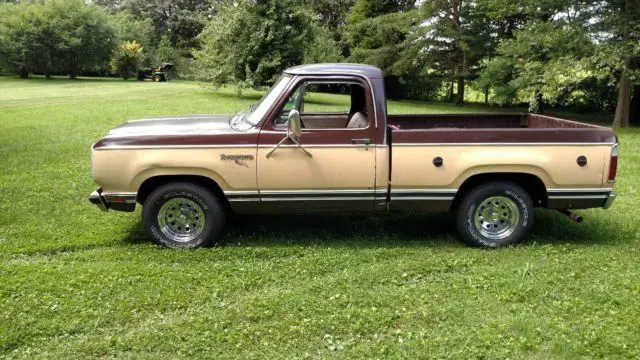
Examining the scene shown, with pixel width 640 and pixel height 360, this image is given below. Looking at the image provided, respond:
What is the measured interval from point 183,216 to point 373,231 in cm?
216

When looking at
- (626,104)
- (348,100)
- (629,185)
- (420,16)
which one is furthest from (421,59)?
(348,100)

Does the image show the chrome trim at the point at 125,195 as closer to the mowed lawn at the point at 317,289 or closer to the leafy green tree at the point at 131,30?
the mowed lawn at the point at 317,289

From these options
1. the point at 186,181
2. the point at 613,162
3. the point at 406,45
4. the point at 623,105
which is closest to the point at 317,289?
the point at 186,181

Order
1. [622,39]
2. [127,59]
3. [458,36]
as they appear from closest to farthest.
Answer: [622,39] → [458,36] → [127,59]

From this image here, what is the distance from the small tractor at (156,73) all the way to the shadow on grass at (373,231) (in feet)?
126

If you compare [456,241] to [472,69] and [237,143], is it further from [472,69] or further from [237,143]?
[472,69]

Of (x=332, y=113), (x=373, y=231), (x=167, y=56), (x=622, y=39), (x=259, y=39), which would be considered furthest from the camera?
(x=167, y=56)

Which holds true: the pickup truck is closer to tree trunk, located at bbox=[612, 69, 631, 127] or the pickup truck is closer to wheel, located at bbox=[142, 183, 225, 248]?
wheel, located at bbox=[142, 183, 225, 248]

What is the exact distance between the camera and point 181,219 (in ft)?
18.0

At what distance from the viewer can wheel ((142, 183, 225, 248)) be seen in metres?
5.33

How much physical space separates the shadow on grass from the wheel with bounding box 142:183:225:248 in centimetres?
32

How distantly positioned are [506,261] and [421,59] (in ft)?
90.7

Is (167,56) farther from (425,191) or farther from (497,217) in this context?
(497,217)

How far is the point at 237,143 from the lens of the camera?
5.22 m
